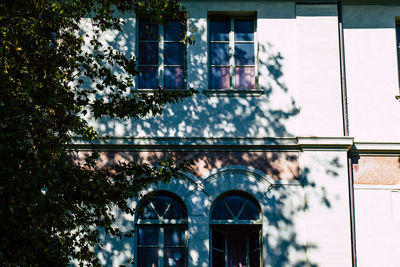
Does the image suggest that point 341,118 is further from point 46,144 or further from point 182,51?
point 46,144

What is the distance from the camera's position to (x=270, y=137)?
13.5 meters

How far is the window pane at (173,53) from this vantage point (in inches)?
561

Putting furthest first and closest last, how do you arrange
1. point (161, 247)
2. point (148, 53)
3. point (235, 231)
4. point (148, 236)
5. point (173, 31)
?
point (173, 31) < point (148, 53) < point (235, 231) < point (148, 236) < point (161, 247)

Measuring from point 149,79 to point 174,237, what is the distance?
3.36m

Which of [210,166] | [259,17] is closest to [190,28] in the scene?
[259,17]

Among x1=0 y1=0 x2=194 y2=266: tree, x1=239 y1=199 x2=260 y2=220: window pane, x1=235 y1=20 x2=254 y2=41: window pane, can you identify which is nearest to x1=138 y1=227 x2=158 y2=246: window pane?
x1=239 y1=199 x2=260 y2=220: window pane

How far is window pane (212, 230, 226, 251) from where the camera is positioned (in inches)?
527

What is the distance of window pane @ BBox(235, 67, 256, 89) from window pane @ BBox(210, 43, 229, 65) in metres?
0.34

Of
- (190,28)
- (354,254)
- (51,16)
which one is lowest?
(354,254)

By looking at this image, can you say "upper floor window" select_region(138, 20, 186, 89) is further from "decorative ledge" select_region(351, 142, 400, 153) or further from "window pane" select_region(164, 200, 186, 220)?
"decorative ledge" select_region(351, 142, 400, 153)

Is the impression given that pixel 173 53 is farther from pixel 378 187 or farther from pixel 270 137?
pixel 378 187

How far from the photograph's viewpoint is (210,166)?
13.5 metres

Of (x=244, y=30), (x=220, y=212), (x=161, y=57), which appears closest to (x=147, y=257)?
(x=220, y=212)

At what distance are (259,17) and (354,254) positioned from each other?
523 cm
